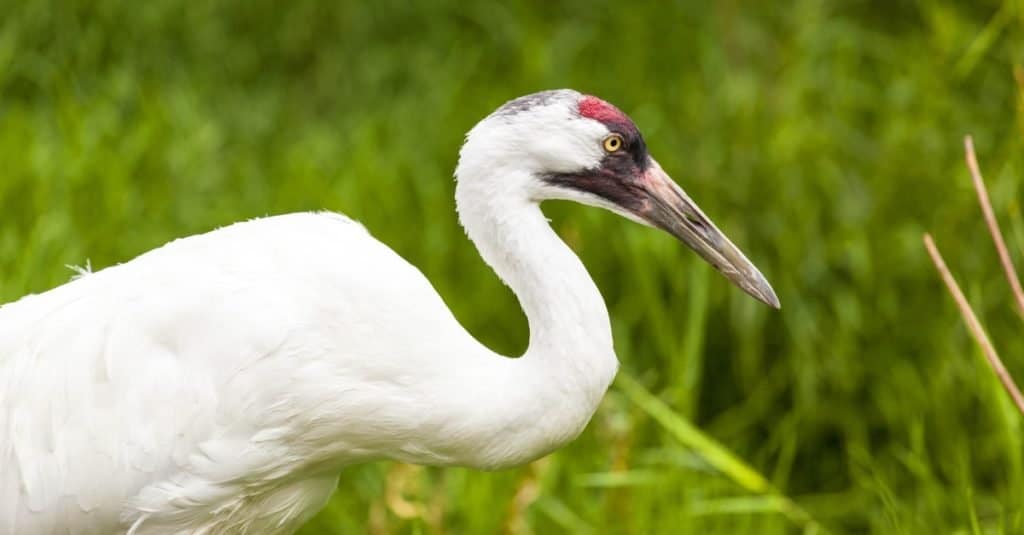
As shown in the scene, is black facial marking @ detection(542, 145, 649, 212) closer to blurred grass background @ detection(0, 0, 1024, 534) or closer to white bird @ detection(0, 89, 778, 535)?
white bird @ detection(0, 89, 778, 535)

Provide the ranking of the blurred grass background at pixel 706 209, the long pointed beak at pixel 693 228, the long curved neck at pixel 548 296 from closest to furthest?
the long curved neck at pixel 548 296 < the long pointed beak at pixel 693 228 < the blurred grass background at pixel 706 209

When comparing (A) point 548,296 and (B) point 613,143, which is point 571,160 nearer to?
(B) point 613,143

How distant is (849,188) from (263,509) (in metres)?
2.97

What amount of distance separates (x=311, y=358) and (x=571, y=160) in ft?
2.43

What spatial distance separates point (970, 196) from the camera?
541cm

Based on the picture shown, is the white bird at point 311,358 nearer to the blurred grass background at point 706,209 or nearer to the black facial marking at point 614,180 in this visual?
the black facial marking at point 614,180

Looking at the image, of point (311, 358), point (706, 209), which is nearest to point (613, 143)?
point (311, 358)

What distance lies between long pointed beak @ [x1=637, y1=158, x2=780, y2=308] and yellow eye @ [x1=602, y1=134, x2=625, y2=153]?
0.11 m

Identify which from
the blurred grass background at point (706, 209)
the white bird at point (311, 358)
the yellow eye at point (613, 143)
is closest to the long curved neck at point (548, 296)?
the white bird at point (311, 358)

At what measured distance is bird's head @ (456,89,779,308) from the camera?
338cm

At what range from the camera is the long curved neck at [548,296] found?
3.36 m

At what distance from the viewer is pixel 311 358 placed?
3.42 metres

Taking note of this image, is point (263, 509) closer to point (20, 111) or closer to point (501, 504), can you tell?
point (501, 504)

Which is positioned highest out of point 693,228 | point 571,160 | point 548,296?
point 571,160
